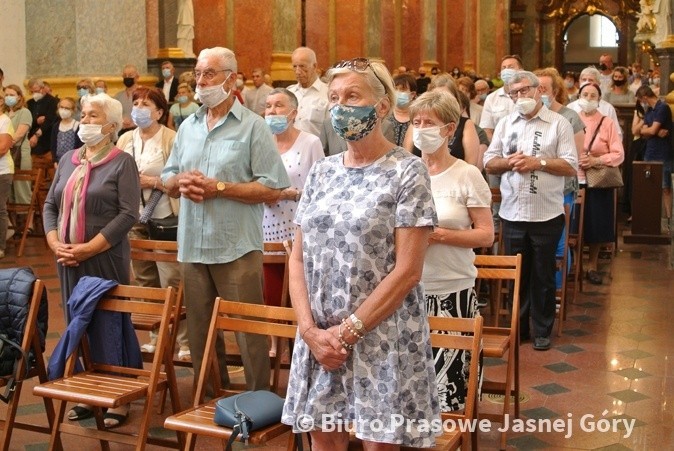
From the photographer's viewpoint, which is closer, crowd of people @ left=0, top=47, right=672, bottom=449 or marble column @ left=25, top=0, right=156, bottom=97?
crowd of people @ left=0, top=47, right=672, bottom=449

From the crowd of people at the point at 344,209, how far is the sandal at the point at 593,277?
0.7 inches

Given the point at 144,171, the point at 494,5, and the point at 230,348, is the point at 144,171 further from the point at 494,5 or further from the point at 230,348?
the point at 494,5

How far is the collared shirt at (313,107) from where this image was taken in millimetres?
8805

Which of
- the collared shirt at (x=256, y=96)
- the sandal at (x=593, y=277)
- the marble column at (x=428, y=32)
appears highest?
the marble column at (x=428, y=32)

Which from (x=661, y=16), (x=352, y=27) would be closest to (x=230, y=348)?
(x=661, y=16)

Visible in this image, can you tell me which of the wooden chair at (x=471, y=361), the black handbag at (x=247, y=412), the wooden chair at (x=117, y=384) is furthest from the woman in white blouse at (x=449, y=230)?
the wooden chair at (x=117, y=384)

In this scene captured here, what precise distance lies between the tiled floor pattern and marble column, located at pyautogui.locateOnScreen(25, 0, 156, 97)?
470 cm

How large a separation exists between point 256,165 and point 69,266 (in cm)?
128

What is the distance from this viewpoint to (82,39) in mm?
13852

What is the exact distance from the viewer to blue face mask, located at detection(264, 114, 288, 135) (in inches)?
268

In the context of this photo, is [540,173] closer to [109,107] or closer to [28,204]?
[109,107]

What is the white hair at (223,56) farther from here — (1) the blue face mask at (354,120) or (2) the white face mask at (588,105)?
(2) the white face mask at (588,105)

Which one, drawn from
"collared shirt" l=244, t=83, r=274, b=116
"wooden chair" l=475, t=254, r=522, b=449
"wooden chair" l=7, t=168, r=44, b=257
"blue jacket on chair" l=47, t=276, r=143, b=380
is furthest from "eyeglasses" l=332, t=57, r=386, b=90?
"collared shirt" l=244, t=83, r=274, b=116

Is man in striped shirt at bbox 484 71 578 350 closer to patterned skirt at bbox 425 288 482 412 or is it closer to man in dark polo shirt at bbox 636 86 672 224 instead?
patterned skirt at bbox 425 288 482 412
